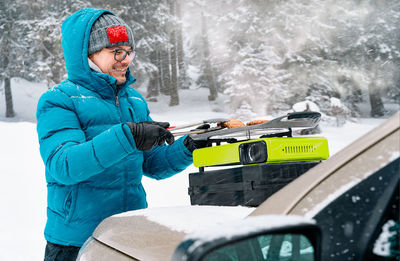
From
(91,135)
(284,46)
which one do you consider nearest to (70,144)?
(91,135)

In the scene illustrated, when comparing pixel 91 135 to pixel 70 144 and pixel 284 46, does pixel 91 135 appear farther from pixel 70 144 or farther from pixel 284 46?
pixel 284 46

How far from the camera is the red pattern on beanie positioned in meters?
2.39

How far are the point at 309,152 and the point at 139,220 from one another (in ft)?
A: 2.96

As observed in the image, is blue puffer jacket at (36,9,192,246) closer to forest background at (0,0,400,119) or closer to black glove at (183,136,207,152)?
black glove at (183,136,207,152)

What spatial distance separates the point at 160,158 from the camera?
9.04 feet

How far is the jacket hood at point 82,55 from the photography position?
2.32 metres

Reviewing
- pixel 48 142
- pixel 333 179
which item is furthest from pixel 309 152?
pixel 48 142

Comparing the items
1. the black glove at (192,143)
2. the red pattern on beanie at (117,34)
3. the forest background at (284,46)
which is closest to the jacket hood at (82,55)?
the red pattern on beanie at (117,34)

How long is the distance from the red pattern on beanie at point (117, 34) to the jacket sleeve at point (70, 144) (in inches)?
18.1

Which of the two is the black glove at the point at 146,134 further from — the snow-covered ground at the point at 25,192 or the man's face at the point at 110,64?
the snow-covered ground at the point at 25,192

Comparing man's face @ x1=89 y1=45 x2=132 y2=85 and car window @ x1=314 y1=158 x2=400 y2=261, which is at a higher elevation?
man's face @ x1=89 y1=45 x2=132 y2=85

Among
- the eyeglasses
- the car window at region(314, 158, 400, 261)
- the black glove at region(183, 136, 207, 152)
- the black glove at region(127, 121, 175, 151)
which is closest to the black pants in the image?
the black glove at region(127, 121, 175, 151)

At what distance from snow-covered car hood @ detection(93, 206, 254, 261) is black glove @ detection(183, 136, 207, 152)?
3.23ft

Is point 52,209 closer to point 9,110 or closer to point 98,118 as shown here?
point 98,118
